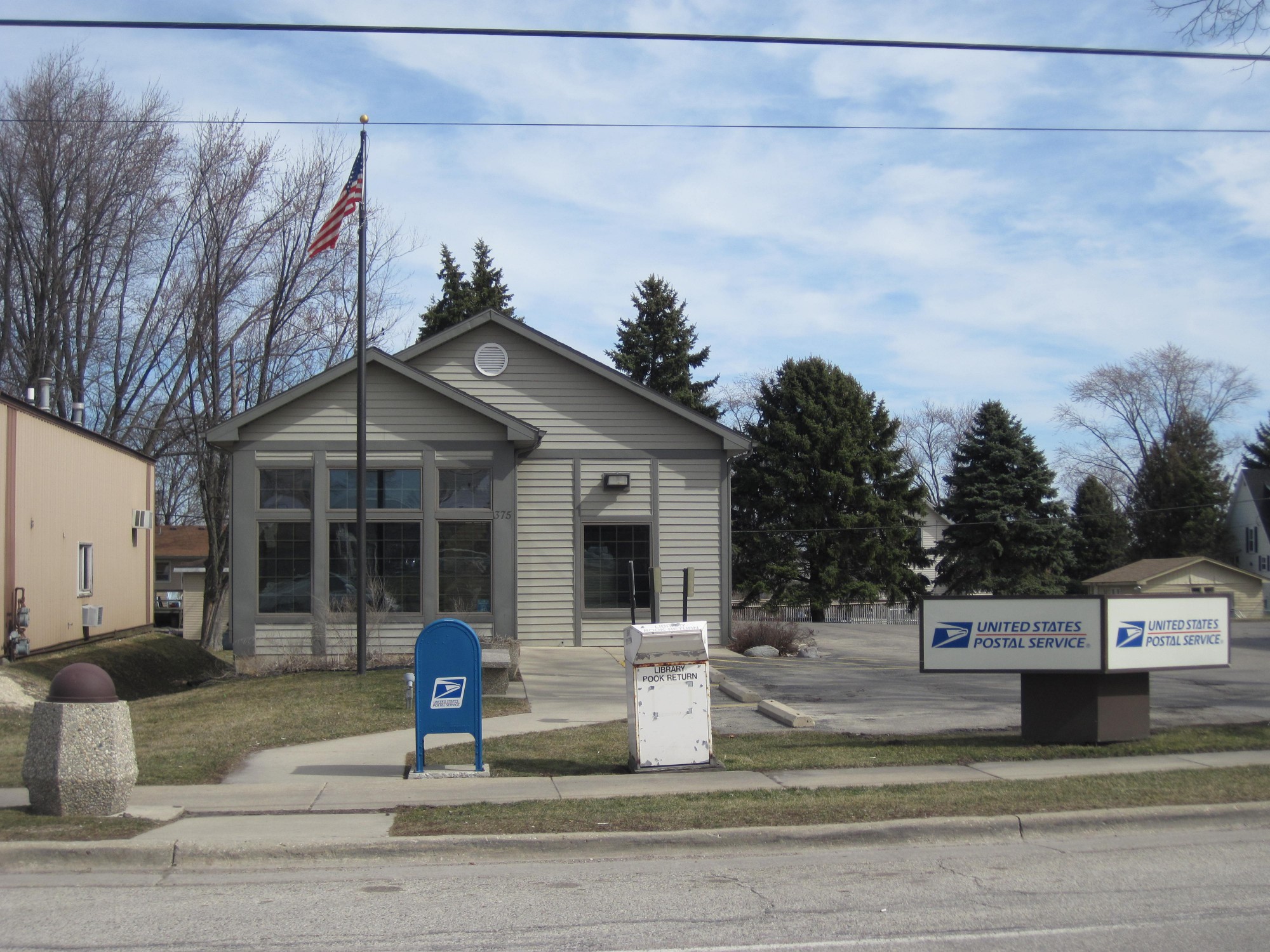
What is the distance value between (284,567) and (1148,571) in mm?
40456

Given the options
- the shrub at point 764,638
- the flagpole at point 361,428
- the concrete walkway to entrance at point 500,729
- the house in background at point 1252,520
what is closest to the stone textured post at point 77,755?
the concrete walkway to entrance at point 500,729

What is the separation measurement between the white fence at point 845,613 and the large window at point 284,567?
25.8m

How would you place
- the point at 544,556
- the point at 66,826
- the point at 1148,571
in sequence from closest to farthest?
1. the point at 66,826
2. the point at 544,556
3. the point at 1148,571

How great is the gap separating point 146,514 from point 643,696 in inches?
866

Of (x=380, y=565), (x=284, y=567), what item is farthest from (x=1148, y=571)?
(x=284, y=567)

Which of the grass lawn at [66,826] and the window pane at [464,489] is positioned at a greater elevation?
the window pane at [464,489]

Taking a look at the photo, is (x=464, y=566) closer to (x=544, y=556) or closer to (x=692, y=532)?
(x=544, y=556)

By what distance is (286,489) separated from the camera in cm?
2045

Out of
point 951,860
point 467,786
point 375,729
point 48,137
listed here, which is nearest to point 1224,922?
point 951,860

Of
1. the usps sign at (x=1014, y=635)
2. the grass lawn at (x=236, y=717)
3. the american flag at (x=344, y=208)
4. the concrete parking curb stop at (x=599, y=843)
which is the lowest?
the grass lawn at (x=236, y=717)

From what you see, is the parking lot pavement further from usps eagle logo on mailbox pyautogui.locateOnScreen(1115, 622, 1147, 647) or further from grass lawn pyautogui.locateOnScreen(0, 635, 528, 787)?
grass lawn pyautogui.locateOnScreen(0, 635, 528, 787)

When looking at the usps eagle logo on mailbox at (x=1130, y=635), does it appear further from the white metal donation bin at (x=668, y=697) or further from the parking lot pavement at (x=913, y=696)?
the white metal donation bin at (x=668, y=697)

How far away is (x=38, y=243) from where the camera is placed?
113 ft

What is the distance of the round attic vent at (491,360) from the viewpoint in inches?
899
